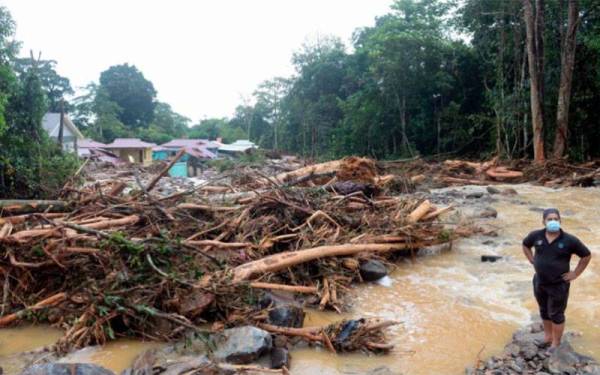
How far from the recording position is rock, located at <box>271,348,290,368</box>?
3.78 metres

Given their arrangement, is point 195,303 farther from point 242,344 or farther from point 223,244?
point 223,244

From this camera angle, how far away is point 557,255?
3814mm

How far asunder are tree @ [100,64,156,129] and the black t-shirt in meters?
53.1

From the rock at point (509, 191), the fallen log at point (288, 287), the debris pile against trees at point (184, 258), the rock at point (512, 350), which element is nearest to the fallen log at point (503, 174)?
the rock at point (509, 191)

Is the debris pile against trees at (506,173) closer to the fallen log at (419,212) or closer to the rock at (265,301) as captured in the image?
the fallen log at (419,212)

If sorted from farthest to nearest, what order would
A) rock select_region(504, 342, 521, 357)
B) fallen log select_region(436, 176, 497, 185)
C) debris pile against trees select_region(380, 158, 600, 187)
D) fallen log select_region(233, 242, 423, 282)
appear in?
fallen log select_region(436, 176, 497, 185), debris pile against trees select_region(380, 158, 600, 187), fallen log select_region(233, 242, 423, 282), rock select_region(504, 342, 521, 357)

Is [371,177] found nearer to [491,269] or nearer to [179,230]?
[491,269]

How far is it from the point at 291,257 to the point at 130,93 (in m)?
52.4

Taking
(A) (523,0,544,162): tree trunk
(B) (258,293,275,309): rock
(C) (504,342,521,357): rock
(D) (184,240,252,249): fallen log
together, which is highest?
(A) (523,0,544,162): tree trunk

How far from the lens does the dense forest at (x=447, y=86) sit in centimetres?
1631

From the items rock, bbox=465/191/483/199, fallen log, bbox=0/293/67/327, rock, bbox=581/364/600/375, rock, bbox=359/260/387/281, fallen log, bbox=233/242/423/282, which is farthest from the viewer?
rock, bbox=465/191/483/199

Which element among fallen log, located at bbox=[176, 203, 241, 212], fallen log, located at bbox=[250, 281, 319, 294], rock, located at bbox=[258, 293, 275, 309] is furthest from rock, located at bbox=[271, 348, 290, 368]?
fallen log, located at bbox=[176, 203, 241, 212]

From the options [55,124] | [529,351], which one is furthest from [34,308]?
[55,124]

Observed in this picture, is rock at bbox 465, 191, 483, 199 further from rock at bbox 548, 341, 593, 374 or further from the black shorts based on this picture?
rock at bbox 548, 341, 593, 374
